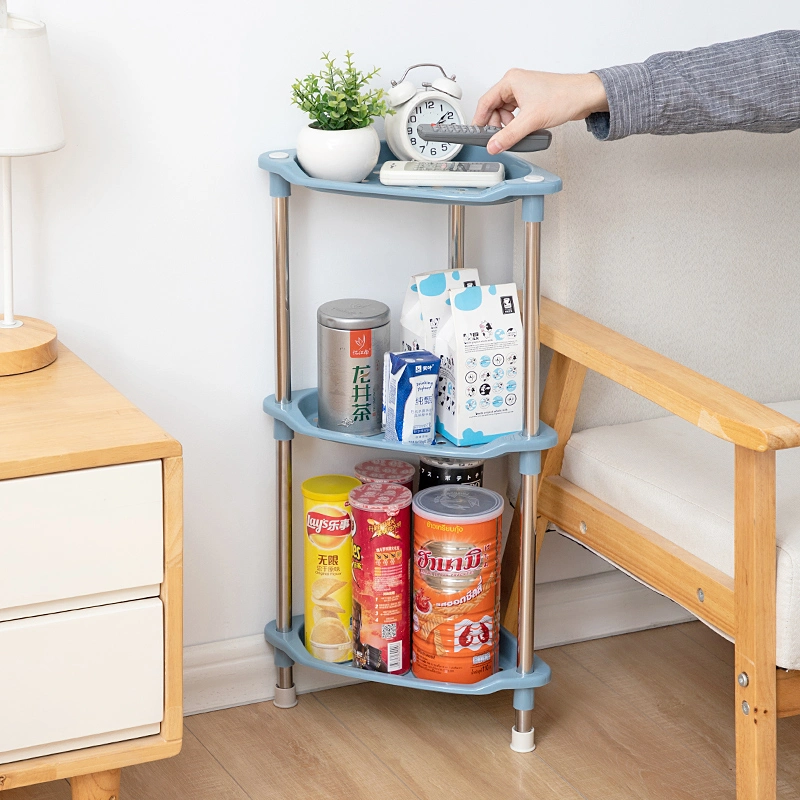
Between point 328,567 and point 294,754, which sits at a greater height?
point 328,567

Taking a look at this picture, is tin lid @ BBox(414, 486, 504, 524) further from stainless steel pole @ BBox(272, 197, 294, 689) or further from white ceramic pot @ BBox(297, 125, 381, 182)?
white ceramic pot @ BBox(297, 125, 381, 182)

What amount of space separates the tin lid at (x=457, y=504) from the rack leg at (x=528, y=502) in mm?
49

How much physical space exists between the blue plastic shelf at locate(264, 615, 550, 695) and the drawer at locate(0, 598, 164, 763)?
0.44 m

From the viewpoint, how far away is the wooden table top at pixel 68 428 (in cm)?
106

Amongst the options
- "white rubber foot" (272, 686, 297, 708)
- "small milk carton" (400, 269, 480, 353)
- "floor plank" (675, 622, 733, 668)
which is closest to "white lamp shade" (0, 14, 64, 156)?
"small milk carton" (400, 269, 480, 353)

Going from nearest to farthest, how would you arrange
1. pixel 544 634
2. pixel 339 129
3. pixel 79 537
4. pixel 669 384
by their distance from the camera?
pixel 79 537 → pixel 669 384 → pixel 339 129 → pixel 544 634

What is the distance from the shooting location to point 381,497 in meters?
1.57

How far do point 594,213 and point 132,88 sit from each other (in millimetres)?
666

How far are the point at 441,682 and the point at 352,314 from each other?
0.52 m

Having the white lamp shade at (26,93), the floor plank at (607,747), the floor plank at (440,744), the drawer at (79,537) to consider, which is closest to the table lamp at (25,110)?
the white lamp shade at (26,93)

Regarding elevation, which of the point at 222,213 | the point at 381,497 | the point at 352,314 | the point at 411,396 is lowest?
the point at 381,497

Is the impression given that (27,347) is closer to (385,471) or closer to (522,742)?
(385,471)

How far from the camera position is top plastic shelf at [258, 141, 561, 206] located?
4.48ft

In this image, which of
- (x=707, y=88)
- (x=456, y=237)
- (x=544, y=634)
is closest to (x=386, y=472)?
(x=456, y=237)
